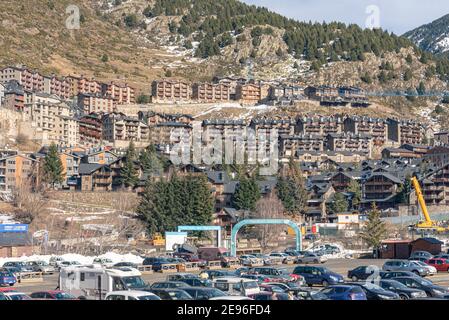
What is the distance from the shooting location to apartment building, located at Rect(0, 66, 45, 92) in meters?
138

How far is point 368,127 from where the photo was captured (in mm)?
144500

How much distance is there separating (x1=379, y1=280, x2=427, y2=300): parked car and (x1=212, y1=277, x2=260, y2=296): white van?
4201 millimetres

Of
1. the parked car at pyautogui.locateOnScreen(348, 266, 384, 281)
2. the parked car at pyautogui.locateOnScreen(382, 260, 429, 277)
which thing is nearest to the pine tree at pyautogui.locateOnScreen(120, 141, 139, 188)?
the parked car at pyautogui.locateOnScreen(382, 260, 429, 277)

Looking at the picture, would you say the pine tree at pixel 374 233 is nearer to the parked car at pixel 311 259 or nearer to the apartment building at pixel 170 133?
the parked car at pixel 311 259

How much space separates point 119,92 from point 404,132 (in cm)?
5251

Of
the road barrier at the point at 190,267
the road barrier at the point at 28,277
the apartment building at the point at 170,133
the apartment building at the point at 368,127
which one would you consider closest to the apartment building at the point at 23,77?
the apartment building at the point at 170,133

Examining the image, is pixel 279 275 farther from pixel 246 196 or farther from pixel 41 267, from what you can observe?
pixel 246 196

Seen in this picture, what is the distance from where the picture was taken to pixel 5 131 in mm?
111375

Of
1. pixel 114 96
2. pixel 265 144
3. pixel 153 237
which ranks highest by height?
pixel 114 96

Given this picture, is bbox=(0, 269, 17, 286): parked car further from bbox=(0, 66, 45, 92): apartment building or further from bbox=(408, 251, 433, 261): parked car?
bbox=(0, 66, 45, 92): apartment building

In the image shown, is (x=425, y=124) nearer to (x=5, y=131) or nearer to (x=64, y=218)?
(x=5, y=131)

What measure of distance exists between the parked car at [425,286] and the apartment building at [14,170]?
67976 millimetres
